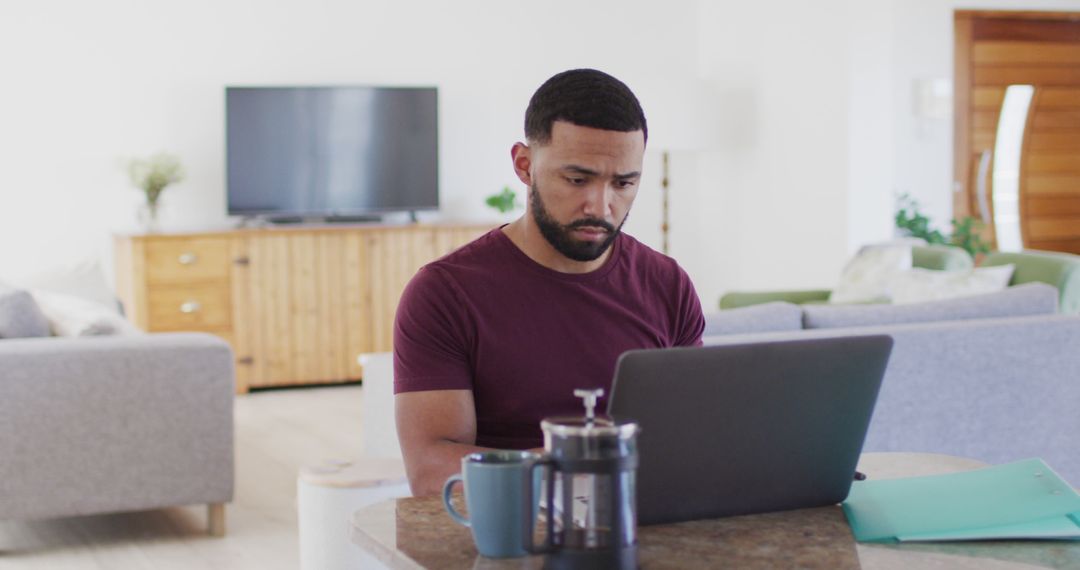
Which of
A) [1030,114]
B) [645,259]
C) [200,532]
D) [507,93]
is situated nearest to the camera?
[645,259]

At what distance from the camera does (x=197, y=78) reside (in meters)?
7.11

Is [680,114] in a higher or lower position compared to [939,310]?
higher

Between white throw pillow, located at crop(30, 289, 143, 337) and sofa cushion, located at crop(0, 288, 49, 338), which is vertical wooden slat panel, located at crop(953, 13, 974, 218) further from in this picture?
sofa cushion, located at crop(0, 288, 49, 338)

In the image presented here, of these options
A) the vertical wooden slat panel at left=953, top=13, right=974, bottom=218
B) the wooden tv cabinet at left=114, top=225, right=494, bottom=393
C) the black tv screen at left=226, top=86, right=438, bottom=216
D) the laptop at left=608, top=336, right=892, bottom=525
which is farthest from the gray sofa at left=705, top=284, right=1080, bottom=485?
the vertical wooden slat panel at left=953, top=13, right=974, bottom=218

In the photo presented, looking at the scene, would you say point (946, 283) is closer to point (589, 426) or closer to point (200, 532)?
point (200, 532)

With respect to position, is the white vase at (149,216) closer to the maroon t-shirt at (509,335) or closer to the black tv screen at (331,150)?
the black tv screen at (331,150)

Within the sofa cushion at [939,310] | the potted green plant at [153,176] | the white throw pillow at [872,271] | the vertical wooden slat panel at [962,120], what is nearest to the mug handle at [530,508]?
the sofa cushion at [939,310]

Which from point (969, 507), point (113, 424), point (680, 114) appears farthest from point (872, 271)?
point (969, 507)

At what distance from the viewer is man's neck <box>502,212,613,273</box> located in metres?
1.97

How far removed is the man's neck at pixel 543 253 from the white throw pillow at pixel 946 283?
2941 millimetres

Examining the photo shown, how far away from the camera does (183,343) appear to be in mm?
4086

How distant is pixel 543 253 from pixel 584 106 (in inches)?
9.3

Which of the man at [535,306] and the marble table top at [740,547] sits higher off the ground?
the man at [535,306]

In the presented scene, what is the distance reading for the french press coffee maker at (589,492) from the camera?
1.28 meters
